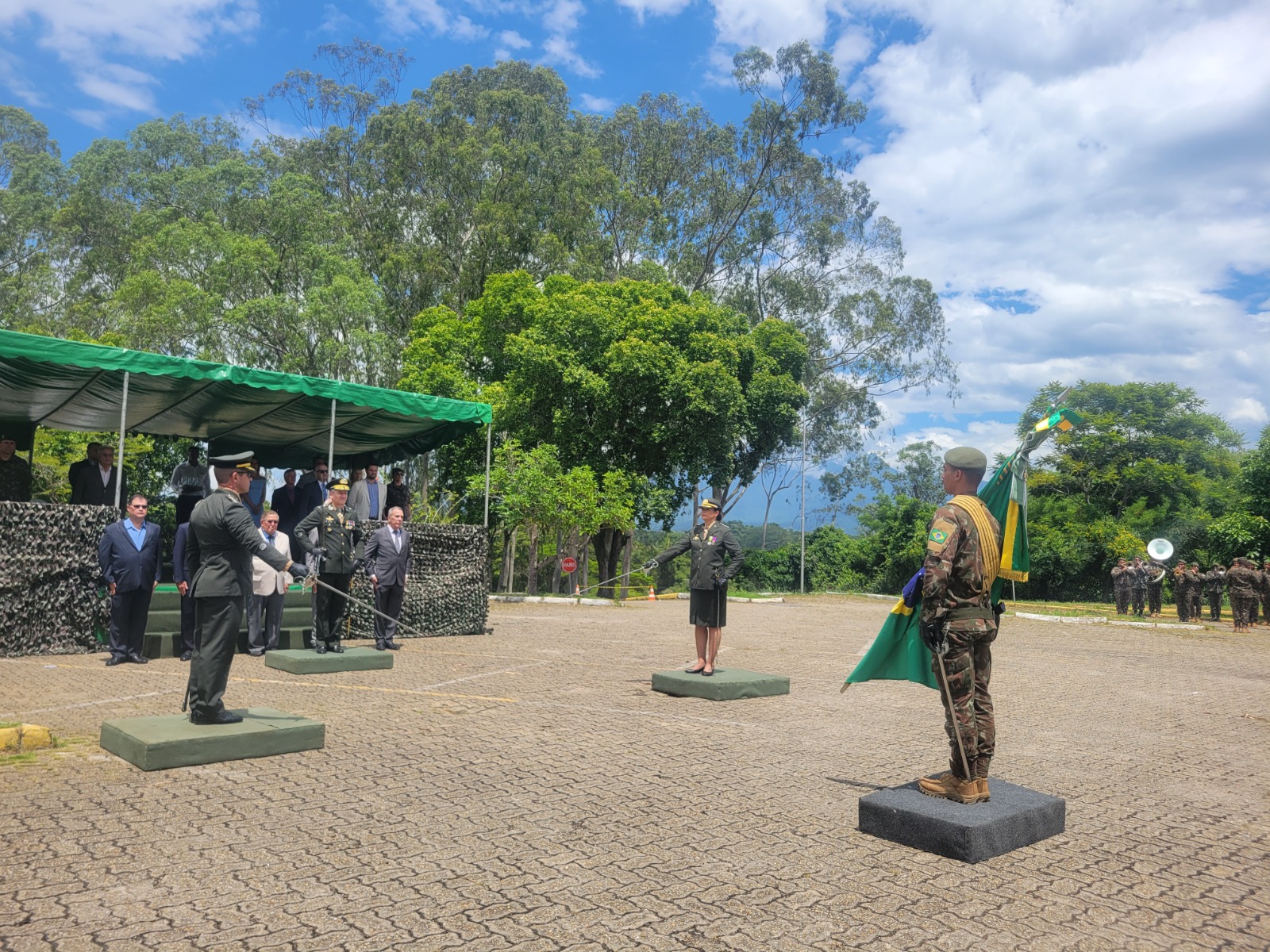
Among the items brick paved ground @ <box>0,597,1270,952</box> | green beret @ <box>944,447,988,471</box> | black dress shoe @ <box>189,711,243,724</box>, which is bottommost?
brick paved ground @ <box>0,597,1270,952</box>

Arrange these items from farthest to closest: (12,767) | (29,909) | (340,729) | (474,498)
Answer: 1. (474,498)
2. (340,729)
3. (12,767)
4. (29,909)

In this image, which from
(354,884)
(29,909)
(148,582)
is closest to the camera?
(29,909)

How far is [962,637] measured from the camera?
5270 mm

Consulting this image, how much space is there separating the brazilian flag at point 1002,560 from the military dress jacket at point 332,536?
747 cm

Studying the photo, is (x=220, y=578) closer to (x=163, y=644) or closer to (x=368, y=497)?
(x=163, y=644)

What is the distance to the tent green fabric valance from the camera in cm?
1249

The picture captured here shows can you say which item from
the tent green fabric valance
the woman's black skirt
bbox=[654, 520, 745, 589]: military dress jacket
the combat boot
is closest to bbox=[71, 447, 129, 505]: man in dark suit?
the tent green fabric valance

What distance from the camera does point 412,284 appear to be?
38625 mm

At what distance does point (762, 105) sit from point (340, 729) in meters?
42.8

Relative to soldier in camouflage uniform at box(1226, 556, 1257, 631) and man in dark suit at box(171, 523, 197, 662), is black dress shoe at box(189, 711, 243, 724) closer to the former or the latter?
man in dark suit at box(171, 523, 197, 662)

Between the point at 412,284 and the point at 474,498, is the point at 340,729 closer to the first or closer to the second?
the point at 474,498

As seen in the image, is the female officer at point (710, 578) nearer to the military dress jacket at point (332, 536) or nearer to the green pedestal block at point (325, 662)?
the green pedestal block at point (325, 662)

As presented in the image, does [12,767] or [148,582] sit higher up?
[148,582]

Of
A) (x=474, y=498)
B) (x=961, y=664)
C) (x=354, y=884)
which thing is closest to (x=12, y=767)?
(x=354, y=884)
